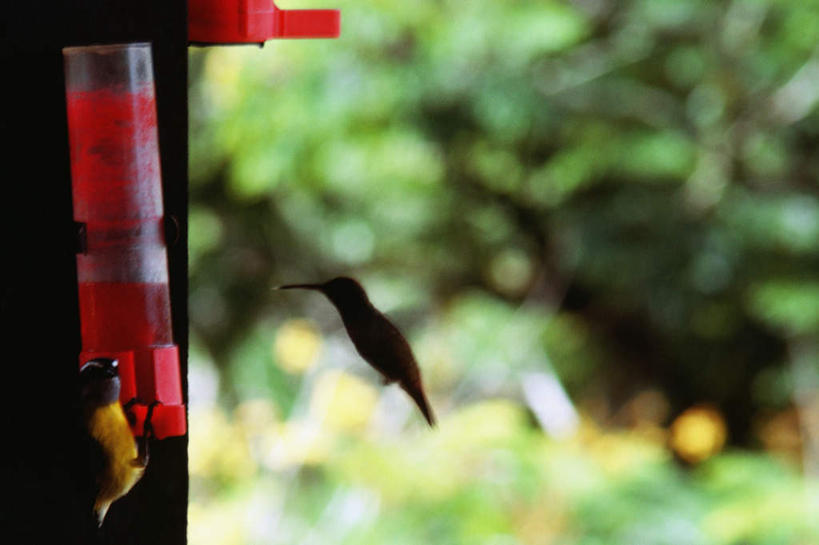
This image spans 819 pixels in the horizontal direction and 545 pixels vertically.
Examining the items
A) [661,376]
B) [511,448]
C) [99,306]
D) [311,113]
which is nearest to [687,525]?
[511,448]

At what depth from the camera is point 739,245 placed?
3348 millimetres

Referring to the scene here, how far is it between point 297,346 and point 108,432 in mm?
2702

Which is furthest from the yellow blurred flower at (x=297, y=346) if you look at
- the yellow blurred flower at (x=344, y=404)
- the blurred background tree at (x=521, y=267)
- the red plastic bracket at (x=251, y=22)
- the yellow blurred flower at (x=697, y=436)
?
the red plastic bracket at (x=251, y=22)

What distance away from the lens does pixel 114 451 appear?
0.58 metres

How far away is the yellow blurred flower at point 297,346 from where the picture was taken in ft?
10.7

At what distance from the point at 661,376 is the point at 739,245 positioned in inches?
34.2

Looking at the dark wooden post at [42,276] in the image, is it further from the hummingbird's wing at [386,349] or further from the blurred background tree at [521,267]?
the blurred background tree at [521,267]

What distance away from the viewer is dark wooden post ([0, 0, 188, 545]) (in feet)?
1.95

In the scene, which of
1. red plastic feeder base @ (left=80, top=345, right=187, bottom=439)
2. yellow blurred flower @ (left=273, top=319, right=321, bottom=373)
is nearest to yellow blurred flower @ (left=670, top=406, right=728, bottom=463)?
yellow blurred flower @ (left=273, top=319, right=321, bottom=373)

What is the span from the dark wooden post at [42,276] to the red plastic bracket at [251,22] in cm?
9

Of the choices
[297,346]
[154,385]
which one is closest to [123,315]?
[154,385]

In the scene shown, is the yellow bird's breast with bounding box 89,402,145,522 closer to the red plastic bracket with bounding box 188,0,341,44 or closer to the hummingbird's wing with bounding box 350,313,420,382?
the hummingbird's wing with bounding box 350,313,420,382

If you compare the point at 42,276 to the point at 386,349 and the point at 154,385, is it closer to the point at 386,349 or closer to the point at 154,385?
the point at 154,385

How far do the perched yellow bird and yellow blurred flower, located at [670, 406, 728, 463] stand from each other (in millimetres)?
3079
